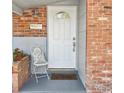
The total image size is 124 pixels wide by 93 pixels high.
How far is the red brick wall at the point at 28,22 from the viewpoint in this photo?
775 cm

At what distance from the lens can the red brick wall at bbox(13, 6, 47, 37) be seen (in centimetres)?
775

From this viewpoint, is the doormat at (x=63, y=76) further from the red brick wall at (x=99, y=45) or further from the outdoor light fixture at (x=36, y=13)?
the outdoor light fixture at (x=36, y=13)

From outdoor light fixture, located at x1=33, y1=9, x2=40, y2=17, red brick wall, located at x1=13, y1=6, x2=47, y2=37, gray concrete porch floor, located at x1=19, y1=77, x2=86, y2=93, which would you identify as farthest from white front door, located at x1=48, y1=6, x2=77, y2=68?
gray concrete porch floor, located at x1=19, y1=77, x2=86, y2=93

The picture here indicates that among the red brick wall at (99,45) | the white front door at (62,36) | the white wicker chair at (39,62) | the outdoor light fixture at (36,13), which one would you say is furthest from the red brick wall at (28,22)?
the red brick wall at (99,45)

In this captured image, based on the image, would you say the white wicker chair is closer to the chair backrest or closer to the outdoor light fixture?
the chair backrest

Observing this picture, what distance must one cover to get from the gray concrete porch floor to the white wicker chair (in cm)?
52

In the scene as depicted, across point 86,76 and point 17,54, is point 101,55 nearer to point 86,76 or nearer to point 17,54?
point 86,76
